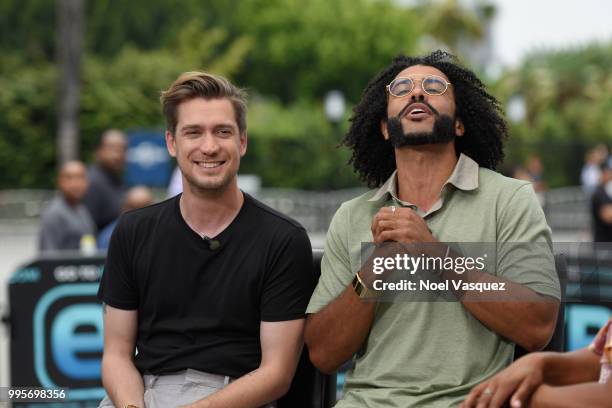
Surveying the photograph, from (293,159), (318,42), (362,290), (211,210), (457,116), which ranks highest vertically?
(318,42)

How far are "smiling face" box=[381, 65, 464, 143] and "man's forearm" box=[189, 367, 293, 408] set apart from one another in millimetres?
982

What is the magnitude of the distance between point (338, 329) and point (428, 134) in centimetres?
75

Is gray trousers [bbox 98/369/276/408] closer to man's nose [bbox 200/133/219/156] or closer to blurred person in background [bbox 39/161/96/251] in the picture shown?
man's nose [bbox 200/133/219/156]

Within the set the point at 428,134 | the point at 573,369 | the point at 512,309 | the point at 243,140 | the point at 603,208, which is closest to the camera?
the point at 573,369

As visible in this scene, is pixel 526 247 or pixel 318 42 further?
pixel 318 42

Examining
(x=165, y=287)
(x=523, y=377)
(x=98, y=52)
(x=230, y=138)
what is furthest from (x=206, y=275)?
(x=98, y=52)

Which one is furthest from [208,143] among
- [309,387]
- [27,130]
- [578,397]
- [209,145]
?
[27,130]

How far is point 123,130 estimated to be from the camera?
28.1 metres

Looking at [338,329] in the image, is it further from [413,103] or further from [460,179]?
[413,103]

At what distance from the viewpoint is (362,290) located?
10.5ft

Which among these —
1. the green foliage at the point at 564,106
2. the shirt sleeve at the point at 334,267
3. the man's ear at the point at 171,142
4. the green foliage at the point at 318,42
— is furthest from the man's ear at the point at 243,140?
the green foliage at the point at 318,42

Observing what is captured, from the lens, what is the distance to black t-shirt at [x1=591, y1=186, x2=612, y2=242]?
1122cm

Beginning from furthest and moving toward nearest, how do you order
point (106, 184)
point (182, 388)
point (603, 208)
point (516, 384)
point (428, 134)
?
point (603, 208)
point (106, 184)
point (182, 388)
point (428, 134)
point (516, 384)

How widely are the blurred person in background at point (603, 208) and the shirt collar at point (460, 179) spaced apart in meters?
8.14
